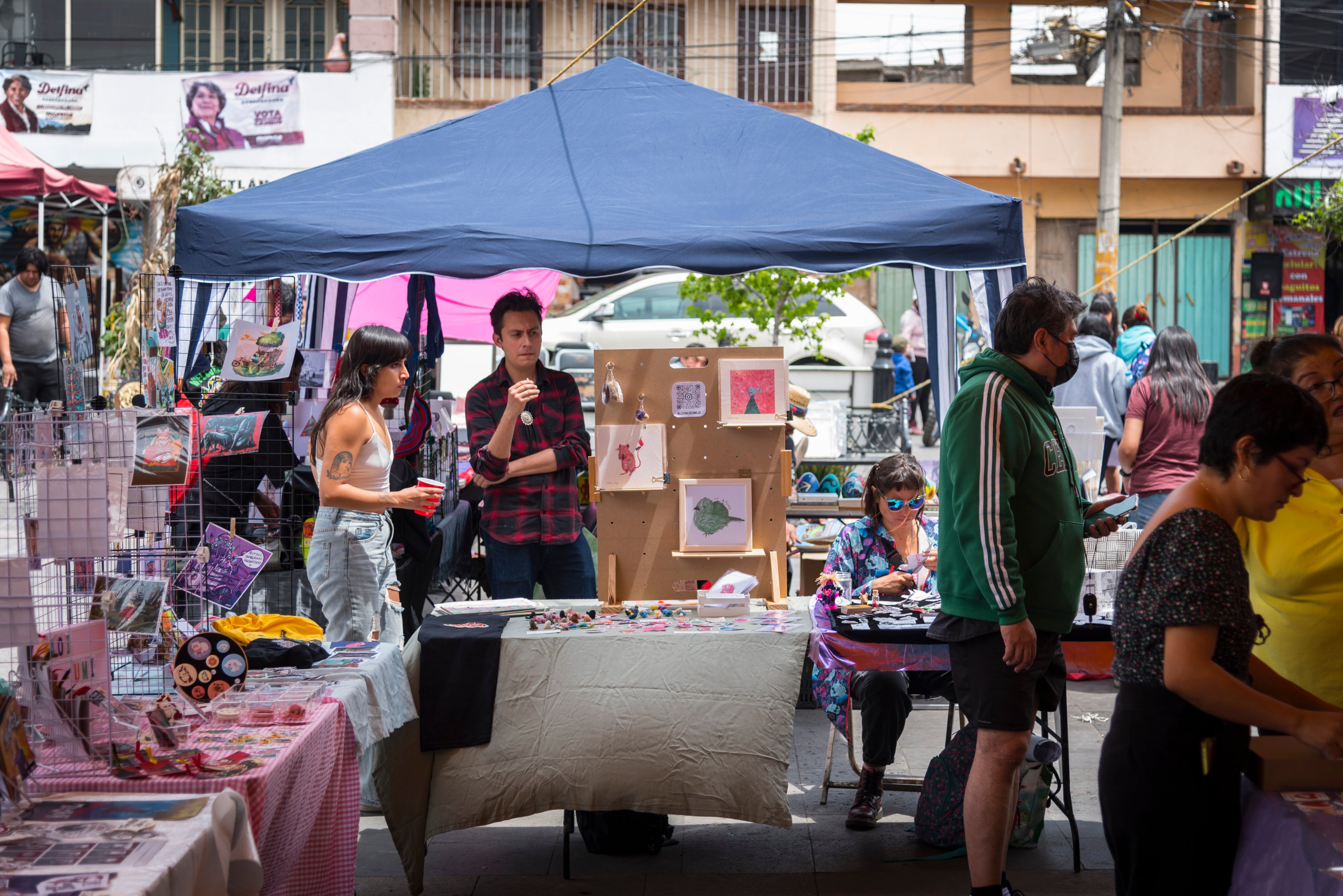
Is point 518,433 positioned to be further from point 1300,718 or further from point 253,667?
point 1300,718

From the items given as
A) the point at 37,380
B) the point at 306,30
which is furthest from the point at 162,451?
the point at 306,30

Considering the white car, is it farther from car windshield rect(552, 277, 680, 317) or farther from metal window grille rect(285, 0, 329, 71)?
metal window grille rect(285, 0, 329, 71)

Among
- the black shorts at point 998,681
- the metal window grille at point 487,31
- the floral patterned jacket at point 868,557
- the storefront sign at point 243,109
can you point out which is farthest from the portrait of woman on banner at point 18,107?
the black shorts at point 998,681

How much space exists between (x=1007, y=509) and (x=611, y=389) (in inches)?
59.6

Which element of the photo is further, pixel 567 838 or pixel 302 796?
pixel 567 838

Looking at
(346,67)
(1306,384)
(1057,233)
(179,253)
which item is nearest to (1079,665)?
(1306,384)

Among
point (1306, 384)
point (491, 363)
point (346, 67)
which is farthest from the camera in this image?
point (346, 67)

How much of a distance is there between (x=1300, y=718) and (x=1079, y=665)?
155 cm

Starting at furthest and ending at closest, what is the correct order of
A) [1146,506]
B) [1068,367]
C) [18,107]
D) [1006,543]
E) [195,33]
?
1. [195,33]
2. [18,107]
3. [1146,506]
4. [1068,367]
5. [1006,543]

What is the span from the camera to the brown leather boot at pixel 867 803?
4.11 metres

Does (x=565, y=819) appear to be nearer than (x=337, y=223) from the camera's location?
Yes

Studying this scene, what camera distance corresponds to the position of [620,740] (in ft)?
11.7

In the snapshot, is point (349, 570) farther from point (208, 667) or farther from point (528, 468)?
point (208, 667)

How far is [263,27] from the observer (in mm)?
16281
